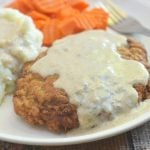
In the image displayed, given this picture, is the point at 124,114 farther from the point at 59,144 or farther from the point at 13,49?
the point at 13,49

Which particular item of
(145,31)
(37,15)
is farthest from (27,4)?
(145,31)

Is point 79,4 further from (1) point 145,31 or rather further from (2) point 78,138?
(2) point 78,138

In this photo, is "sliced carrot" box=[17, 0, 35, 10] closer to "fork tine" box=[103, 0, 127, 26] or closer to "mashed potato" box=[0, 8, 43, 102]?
"mashed potato" box=[0, 8, 43, 102]

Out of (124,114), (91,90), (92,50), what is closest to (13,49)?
(92,50)

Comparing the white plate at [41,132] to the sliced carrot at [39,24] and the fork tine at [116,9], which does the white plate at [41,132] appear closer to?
the sliced carrot at [39,24]

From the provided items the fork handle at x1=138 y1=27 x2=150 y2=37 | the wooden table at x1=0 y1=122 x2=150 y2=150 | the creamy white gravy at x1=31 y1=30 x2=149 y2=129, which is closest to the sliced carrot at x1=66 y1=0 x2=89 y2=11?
the fork handle at x1=138 y1=27 x2=150 y2=37

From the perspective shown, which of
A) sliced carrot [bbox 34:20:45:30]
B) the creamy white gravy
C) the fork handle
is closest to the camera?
the creamy white gravy
